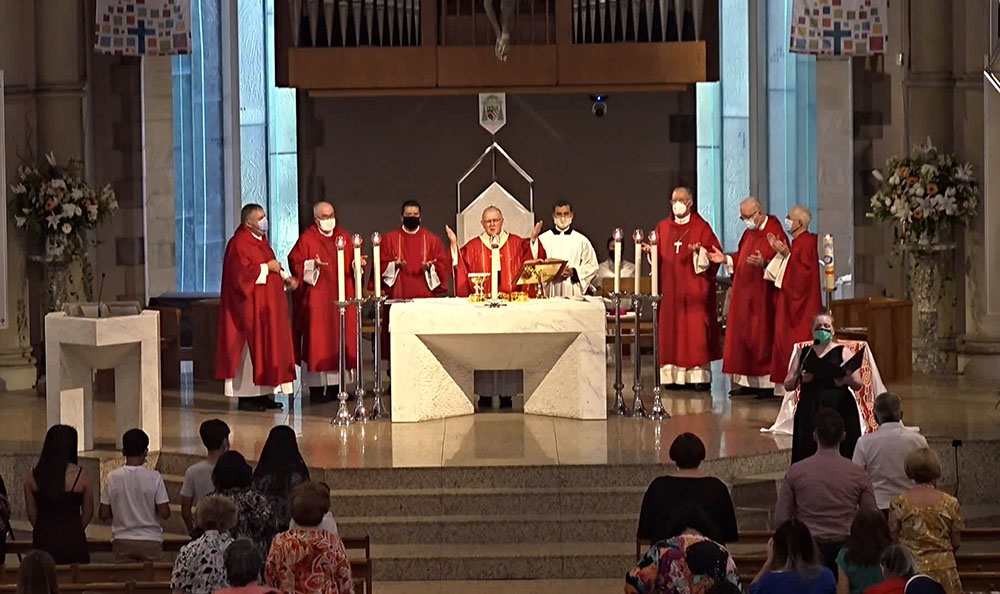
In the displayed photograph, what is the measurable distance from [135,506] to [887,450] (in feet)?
12.1

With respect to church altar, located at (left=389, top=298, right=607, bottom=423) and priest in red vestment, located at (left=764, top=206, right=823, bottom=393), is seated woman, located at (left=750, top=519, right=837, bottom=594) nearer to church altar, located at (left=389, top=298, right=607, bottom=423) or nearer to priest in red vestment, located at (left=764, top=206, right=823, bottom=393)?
church altar, located at (left=389, top=298, right=607, bottom=423)

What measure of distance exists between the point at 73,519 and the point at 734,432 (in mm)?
5041

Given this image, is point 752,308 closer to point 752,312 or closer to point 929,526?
point 752,312

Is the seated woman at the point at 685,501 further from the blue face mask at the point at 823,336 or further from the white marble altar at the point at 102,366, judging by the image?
the white marble altar at the point at 102,366

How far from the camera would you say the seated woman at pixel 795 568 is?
19.7 ft

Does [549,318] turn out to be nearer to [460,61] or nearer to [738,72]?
[460,61]

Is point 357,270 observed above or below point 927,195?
below

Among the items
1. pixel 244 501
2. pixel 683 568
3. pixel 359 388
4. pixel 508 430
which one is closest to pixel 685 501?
pixel 683 568

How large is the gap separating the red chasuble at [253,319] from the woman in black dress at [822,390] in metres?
4.65

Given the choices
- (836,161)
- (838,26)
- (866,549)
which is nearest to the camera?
(866,549)

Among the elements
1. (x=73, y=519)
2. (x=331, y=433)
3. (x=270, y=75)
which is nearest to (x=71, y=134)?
(x=270, y=75)

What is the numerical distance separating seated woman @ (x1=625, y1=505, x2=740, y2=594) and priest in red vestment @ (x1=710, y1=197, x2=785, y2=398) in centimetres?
736

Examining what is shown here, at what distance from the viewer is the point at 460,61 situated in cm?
1525

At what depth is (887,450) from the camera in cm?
838
